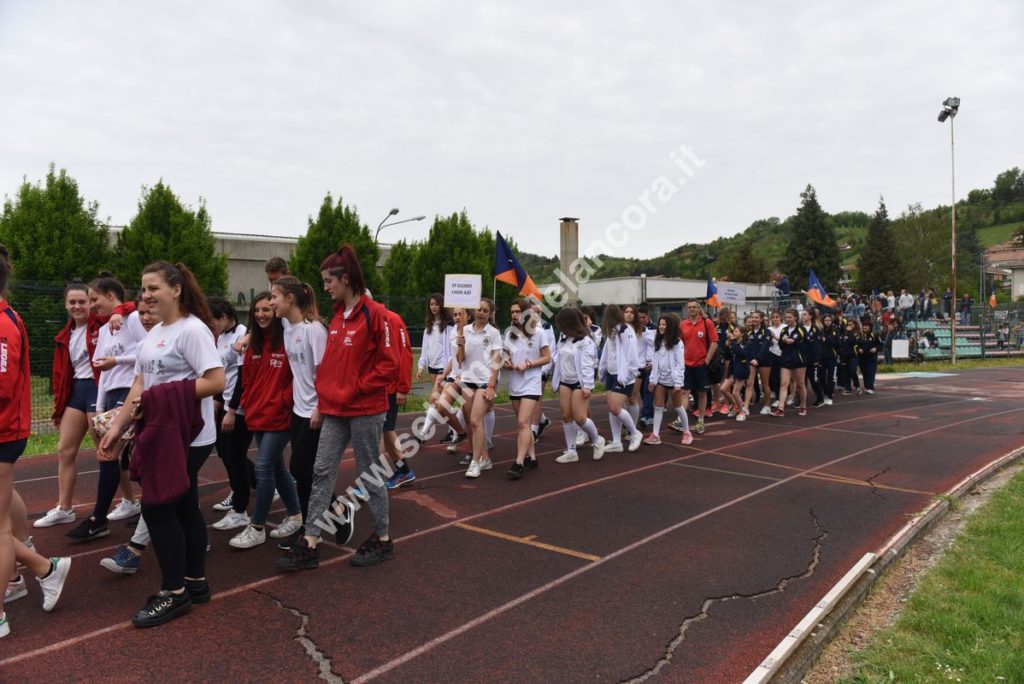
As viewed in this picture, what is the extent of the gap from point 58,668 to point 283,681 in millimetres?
1068

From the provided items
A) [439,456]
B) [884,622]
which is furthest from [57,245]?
[884,622]

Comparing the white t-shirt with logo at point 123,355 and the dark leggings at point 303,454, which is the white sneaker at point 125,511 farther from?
the dark leggings at point 303,454

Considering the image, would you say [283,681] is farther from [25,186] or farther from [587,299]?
[587,299]

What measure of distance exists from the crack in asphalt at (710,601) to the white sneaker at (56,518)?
180 inches

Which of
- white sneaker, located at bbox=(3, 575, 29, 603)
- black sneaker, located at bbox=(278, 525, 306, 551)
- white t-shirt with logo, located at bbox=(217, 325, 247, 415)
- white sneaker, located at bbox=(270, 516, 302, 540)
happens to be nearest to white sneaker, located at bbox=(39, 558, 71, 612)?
white sneaker, located at bbox=(3, 575, 29, 603)

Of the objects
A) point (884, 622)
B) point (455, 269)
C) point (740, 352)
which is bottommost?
point (884, 622)

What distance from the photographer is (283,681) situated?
10.5ft

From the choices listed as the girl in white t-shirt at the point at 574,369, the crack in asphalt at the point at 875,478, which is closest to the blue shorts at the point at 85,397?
the girl in white t-shirt at the point at 574,369

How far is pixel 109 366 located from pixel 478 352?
3.47 metres

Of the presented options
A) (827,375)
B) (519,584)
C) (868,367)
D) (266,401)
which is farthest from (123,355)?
(868,367)

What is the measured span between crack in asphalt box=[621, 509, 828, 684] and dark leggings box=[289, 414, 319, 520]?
2.52 m

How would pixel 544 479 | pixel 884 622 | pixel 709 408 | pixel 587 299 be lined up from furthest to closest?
pixel 587 299 < pixel 709 408 < pixel 544 479 < pixel 884 622

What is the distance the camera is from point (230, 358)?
5598 mm

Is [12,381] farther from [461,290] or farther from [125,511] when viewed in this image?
[461,290]
